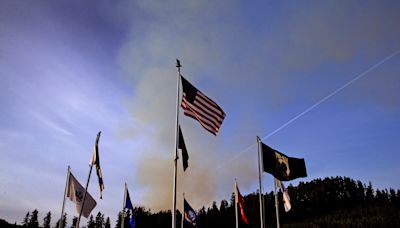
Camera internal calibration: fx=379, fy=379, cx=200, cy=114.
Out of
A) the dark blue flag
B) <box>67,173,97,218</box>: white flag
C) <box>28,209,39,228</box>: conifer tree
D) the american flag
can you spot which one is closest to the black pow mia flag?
the american flag

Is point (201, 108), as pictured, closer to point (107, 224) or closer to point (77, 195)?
Result: point (77, 195)

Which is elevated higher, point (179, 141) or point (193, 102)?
point (193, 102)

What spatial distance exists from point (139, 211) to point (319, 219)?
3635 inches

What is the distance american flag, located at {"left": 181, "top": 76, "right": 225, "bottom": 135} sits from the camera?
18047mm

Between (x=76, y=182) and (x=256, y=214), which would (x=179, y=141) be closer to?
(x=76, y=182)

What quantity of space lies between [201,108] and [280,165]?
8456mm

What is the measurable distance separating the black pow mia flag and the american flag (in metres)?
6.27

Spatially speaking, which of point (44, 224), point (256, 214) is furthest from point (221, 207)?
point (44, 224)

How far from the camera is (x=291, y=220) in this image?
197750 mm

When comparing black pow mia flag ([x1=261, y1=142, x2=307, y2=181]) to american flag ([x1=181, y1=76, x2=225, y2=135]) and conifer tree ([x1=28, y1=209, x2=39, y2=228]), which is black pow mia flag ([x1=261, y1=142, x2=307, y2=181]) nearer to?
american flag ([x1=181, y1=76, x2=225, y2=135])

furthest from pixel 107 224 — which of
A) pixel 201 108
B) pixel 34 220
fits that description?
pixel 201 108

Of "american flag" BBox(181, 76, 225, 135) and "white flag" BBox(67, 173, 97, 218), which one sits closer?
"american flag" BBox(181, 76, 225, 135)

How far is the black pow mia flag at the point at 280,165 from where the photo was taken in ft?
77.4

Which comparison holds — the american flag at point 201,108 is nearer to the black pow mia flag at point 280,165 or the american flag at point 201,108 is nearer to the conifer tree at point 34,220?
the black pow mia flag at point 280,165
